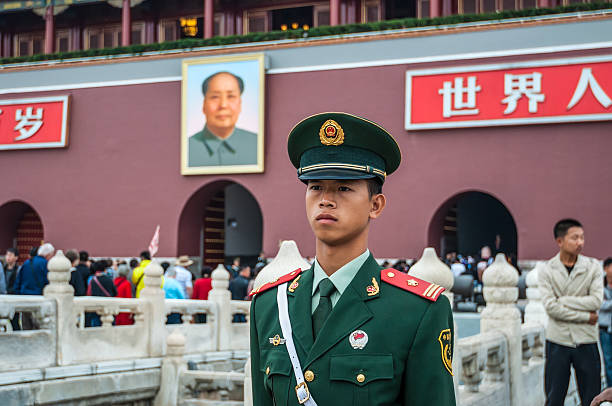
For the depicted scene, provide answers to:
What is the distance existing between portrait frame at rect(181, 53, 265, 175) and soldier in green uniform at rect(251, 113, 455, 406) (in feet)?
46.0

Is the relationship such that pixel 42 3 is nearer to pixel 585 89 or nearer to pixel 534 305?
pixel 585 89

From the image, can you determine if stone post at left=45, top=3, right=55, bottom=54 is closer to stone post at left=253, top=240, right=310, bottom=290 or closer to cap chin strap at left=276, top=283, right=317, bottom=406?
stone post at left=253, top=240, right=310, bottom=290

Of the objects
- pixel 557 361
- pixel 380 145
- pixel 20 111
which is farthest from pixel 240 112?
pixel 380 145

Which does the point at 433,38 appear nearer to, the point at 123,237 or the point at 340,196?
the point at 123,237

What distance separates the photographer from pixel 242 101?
54.0 feet

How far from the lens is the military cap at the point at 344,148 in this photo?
2.22 meters

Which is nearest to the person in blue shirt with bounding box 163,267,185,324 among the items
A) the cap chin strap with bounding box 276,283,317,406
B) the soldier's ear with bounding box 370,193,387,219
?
the cap chin strap with bounding box 276,283,317,406

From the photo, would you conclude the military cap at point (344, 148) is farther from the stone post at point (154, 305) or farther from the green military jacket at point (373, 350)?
the stone post at point (154, 305)

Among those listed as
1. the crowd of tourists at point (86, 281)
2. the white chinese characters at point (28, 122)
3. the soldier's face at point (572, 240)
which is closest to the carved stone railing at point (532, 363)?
the soldier's face at point (572, 240)

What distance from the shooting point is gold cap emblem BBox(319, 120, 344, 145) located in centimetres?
226

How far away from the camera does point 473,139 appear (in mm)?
14789

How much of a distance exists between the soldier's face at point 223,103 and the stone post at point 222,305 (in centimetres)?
660

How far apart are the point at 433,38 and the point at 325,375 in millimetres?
13697

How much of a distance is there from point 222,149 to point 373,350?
48.4 ft
